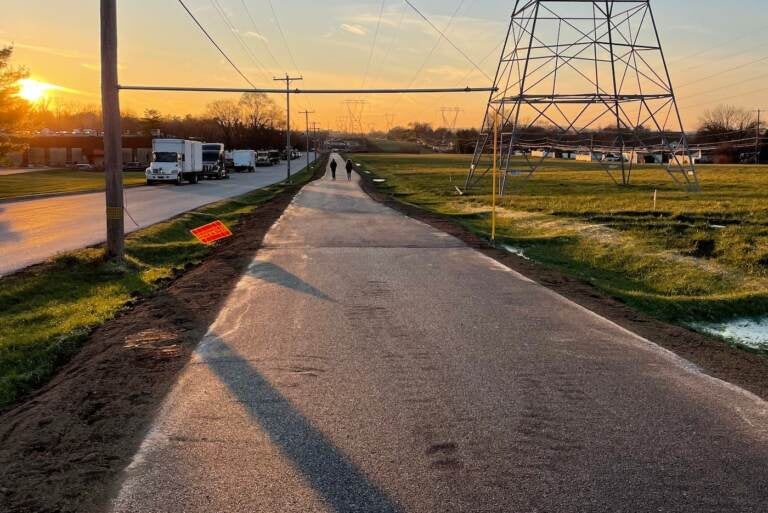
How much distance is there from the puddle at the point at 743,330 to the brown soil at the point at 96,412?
6.34 metres

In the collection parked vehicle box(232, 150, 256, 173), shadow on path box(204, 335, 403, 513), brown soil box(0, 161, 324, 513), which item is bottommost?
brown soil box(0, 161, 324, 513)

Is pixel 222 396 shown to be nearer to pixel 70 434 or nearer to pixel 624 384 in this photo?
pixel 70 434

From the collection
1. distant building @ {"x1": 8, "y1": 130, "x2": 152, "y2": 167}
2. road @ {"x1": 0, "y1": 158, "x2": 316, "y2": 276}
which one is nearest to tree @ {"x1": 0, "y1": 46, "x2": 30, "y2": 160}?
road @ {"x1": 0, "y1": 158, "x2": 316, "y2": 276}

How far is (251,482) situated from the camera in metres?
4.18

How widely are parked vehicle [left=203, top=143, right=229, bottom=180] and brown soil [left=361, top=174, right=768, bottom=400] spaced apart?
4819 centimetres

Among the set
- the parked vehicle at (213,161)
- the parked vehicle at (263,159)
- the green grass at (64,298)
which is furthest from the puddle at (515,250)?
the parked vehicle at (263,159)

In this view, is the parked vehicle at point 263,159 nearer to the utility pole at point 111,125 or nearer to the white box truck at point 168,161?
the white box truck at point 168,161

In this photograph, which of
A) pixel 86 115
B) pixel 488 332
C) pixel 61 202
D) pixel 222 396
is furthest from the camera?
pixel 86 115

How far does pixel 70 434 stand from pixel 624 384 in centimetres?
450

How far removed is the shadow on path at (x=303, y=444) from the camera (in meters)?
3.95

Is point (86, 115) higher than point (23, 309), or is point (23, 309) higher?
point (86, 115)

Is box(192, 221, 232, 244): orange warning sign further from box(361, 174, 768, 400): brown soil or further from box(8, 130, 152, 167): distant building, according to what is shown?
box(8, 130, 152, 167): distant building

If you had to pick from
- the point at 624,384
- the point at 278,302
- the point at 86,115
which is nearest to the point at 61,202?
the point at 278,302

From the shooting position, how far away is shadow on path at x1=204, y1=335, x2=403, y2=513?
395 cm
